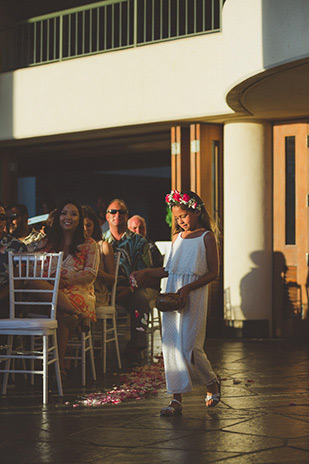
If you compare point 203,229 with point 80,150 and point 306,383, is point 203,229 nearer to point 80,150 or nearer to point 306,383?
point 306,383

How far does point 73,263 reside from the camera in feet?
20.4

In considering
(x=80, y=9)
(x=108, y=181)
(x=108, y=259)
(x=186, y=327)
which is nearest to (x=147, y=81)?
(x=80, y=9)

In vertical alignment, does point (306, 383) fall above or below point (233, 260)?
below

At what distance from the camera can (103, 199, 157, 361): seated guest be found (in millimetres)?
7391

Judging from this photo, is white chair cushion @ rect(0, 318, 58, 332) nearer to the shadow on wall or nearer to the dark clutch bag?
the dark clutch bag

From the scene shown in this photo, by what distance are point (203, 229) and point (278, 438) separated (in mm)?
1494

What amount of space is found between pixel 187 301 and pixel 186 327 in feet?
0.53

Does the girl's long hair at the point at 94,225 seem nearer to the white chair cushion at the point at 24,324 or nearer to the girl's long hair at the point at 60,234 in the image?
the girl's long hair at the point at 60,234

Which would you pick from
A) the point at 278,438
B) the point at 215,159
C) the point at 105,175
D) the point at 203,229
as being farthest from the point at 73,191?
the point at 278,438

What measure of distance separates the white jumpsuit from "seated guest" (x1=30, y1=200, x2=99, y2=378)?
4.28ft

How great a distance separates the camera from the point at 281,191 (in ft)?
31.3

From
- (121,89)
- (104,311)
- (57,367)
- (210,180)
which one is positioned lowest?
(57,367)

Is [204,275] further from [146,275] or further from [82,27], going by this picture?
[82,27]

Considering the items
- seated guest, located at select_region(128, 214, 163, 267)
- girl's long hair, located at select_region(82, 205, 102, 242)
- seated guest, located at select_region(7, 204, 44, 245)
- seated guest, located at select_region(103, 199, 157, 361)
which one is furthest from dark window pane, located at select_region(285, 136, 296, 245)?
seated guest, located at select_region(7, 204, 44, 245)
